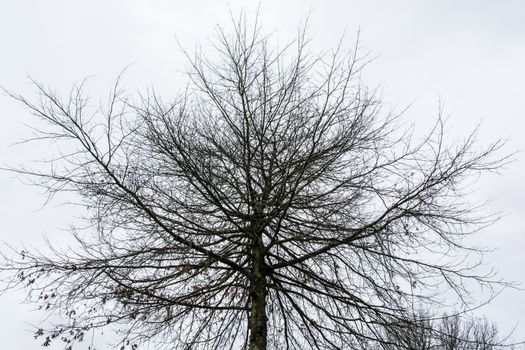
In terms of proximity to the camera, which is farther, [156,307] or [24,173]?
[24,173]

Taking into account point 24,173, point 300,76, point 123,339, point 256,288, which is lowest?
point 123,339

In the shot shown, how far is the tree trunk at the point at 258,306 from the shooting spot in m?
5.69

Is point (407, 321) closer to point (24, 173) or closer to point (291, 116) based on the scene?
point (291, 116)

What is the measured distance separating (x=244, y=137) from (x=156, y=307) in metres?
2.34

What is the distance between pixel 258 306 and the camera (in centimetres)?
589

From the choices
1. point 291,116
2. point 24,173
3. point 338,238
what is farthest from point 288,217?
point 24,173

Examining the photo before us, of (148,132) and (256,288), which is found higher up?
(148,132)

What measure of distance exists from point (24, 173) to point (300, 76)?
12.0 ft

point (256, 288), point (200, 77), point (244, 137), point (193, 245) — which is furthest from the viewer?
point (200, 77)

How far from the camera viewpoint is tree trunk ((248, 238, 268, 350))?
5.69 m

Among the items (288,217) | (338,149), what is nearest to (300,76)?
(338,149)

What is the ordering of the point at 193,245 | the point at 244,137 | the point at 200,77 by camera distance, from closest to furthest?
the point at 193,245 < the point at 244,137 < the point at 200,77

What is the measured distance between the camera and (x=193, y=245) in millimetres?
5426

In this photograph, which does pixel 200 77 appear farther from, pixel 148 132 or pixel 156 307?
pixel 156 307
